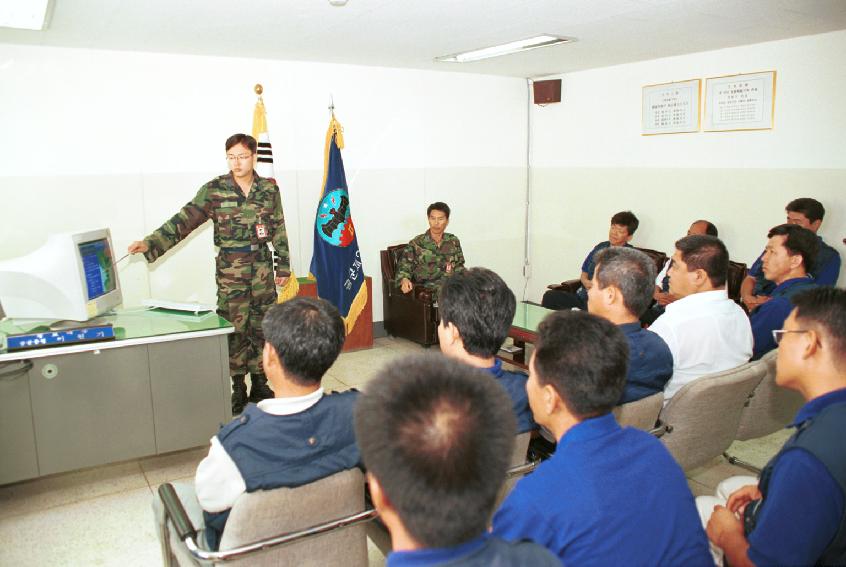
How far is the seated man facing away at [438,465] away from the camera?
3.08 feet

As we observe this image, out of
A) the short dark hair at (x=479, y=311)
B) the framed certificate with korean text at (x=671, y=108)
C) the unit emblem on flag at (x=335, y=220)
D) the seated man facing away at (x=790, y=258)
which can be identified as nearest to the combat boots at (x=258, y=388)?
the unit emblem on flag at (x=335, y=220)

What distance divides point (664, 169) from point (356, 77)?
284cm

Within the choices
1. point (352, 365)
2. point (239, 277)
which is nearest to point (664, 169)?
point (352, 365)

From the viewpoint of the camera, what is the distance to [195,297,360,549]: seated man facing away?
1665mm

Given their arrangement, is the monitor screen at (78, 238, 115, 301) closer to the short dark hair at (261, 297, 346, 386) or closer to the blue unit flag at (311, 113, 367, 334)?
the short dark hair at (261, 297, 346, 386)

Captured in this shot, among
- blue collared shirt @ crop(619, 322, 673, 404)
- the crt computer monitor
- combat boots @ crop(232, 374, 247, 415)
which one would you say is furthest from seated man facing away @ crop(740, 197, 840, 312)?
the crt computer monitor

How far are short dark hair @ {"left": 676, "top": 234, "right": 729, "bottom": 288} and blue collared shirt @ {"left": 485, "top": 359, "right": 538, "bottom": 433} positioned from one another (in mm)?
1167

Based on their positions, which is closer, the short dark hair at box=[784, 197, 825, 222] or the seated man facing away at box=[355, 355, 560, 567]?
the seated man facing away at box=[355, 355, 560, 567]

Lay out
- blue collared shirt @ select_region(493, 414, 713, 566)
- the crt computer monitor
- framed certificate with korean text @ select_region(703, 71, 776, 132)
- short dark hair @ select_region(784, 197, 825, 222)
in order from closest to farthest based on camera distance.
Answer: blue collared shirt @ select_region(493, 414, 713, 566) → the crt computer monitor → short dark hair @ select_region(784, 197, 825, 222) → framed certificate with korean text @ select_region(703, 71, 776, 132)

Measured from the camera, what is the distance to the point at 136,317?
11.4 ft

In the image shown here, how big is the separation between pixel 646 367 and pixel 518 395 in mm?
544

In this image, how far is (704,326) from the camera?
2.71 m

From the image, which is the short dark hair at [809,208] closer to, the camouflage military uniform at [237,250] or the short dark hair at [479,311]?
the short dark hair at [479,311]

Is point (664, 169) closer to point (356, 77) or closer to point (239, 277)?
point (356, 77)
